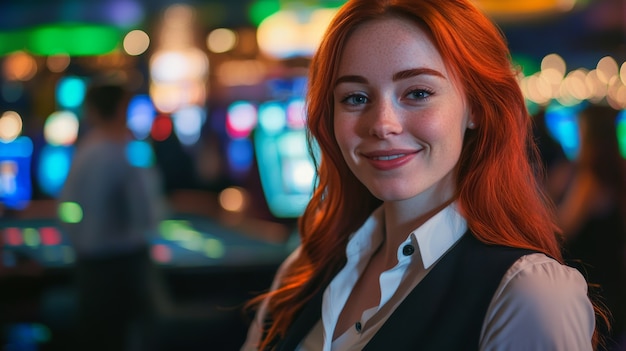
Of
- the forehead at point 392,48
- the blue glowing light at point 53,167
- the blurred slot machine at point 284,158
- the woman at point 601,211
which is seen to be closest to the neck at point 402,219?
the forehead at point 392,48

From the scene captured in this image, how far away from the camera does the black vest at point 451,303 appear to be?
3.93 ft

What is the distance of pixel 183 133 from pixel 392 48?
5.11 meters

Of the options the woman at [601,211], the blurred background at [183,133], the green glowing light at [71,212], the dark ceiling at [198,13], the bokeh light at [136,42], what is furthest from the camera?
the bokeh light at [136,42]

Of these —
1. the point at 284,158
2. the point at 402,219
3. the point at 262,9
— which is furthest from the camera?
the point at 262,9

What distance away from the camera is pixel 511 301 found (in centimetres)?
115

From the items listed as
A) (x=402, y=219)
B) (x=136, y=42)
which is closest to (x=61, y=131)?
(x=136, y=42)

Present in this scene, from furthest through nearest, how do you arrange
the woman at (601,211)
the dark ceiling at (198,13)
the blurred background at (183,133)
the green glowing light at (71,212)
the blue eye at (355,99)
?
1. the dark ceiling at (198,13)
2. the blurred background at (183,133)
3. the green glowing light at (71,212)
4. the woman at (601,211)
5. the blue eye at (355,99)

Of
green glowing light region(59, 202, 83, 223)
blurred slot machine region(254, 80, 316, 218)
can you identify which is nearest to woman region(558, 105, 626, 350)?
blurred slot machine region(254, 80, 316, 218)

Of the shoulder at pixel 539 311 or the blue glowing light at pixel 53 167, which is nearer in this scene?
the shoulder at pixel 539 311

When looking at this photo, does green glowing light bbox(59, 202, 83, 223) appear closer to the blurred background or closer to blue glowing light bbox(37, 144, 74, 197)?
the blurred background

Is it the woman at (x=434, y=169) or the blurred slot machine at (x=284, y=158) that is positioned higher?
the woman at (x=434, y=169)

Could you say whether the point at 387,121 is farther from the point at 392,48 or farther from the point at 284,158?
the point at 284,158

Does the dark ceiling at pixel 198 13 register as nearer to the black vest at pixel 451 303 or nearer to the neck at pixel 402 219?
the neck at pixel 402 219

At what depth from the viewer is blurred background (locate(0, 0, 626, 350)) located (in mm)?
4367
